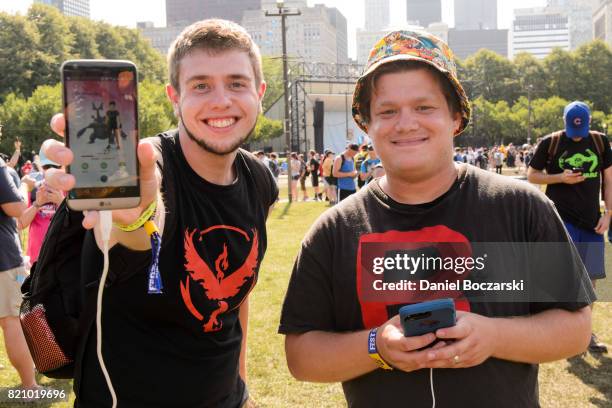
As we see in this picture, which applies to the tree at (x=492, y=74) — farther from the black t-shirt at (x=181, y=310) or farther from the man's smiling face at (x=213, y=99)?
the black t-shirt at (x=181, y=310)

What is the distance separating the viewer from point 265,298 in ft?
27.6

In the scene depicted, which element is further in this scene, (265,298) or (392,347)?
(265,298)

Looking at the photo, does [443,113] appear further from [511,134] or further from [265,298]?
[511,134]

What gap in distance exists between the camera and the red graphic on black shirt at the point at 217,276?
7.82 ft

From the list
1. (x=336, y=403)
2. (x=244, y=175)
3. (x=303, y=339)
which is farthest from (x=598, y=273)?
(x=303, y=339)

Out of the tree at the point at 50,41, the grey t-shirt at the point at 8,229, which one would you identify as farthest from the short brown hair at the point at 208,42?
the tree at the point at 50,41

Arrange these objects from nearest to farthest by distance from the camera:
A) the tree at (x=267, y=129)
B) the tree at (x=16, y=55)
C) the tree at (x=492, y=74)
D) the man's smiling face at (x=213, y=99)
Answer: the man's smiling face at (x=213, y=99)
the tree at (x=16, y=55)
the tree at (x=267, y=129)
the tree at (x=492, y=74)

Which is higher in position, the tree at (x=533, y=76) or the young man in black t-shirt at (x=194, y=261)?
the tree at (x=533, y=76)

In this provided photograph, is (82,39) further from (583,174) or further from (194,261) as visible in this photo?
(194,261)

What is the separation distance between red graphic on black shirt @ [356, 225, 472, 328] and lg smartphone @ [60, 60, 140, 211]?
790mm

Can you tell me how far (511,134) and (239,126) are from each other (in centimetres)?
7610

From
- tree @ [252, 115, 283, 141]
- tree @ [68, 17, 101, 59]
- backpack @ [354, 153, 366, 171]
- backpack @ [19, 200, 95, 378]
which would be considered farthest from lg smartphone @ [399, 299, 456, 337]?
A: tree @ [68, 17, 101, 59]

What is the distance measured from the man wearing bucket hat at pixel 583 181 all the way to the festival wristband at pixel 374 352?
4501 mm

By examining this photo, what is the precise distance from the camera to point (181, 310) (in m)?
2.38
